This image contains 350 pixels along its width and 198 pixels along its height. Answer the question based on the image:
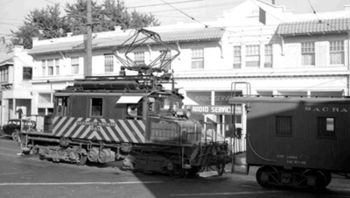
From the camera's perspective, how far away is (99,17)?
55625mm

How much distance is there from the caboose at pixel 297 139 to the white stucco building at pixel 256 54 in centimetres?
830

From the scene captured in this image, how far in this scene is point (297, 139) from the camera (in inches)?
561

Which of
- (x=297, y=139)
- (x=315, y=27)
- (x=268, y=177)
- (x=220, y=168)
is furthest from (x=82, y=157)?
(x=315, y=27)

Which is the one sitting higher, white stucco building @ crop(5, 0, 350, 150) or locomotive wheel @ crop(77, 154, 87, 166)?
white stucco building @ crop(5, 0, 350, 150)

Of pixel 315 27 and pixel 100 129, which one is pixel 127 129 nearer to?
pixel 100 129

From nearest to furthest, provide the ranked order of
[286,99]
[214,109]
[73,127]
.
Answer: [286,99] < [73,127] < [214,109]

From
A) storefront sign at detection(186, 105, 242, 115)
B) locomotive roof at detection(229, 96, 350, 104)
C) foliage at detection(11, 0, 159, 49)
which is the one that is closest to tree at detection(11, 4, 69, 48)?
foliage at detection(11, 0, 159, 49)

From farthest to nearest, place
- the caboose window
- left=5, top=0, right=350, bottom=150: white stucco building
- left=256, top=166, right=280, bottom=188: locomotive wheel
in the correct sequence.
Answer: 1. left=5, top=0, right=350, bottom=150: white stucco building
2. the caboose window
3. left=256, top=166, right=280, bottom=188: locomotive wheel

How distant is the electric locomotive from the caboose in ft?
7.66

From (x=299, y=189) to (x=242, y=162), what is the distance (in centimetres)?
465

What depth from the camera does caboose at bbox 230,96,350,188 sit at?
13.7 meters

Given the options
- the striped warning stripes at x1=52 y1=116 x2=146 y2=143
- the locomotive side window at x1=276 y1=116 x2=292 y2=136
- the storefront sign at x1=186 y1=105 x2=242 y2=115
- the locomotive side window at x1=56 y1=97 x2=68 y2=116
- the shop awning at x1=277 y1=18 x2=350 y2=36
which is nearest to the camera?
the locomotive side window at x1=276 y1=116 x2=292 y2=136

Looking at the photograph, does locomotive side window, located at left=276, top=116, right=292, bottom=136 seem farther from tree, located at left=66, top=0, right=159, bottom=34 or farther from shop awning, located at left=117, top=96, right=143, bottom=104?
tree, located at left=66, top=0, right=159, bottom=34

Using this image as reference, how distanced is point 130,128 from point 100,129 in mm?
1555
